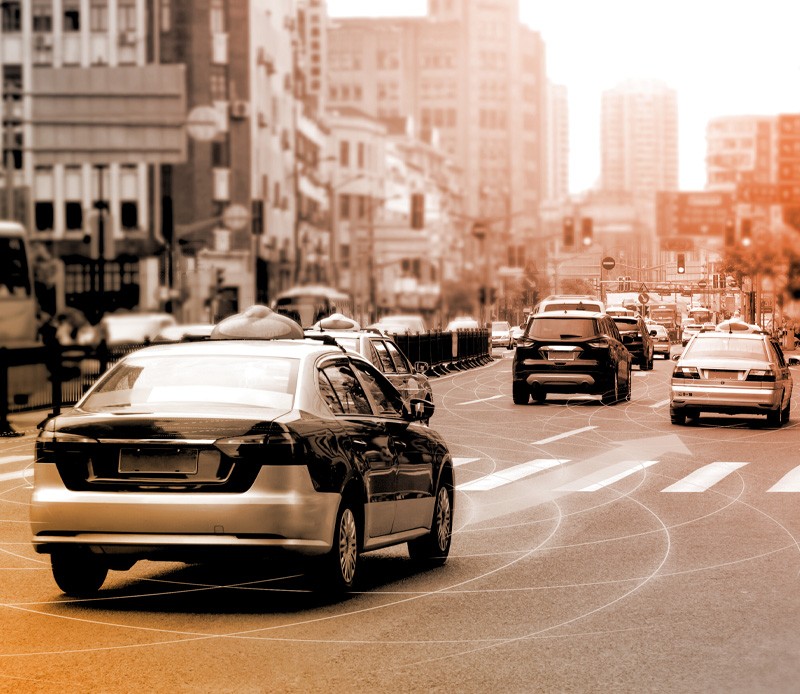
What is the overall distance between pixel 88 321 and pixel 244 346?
134ft

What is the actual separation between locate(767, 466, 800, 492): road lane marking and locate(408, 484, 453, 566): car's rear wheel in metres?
6.16

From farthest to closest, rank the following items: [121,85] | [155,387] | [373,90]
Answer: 1. [373,90]
2. [121,85]
3. [155,387]

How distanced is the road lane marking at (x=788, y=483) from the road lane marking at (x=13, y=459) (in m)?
8.41

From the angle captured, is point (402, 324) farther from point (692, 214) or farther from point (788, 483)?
point (788, 483)

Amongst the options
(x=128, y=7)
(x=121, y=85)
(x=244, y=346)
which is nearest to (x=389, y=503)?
(x=244, y=346)

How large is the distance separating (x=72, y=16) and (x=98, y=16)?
149 centimetres

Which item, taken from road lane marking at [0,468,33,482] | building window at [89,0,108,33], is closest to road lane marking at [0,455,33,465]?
road lane marking at [0,468,33,482]

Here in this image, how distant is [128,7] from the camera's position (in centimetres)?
8100

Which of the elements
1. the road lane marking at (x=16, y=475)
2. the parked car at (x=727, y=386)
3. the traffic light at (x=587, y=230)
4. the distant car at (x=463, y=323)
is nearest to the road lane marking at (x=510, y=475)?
the road lane marking at (x=16, y=475)

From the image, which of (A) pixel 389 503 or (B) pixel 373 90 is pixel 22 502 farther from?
(B) pixel 373 90

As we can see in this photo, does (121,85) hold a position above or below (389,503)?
above

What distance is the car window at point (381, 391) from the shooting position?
36.7 ft

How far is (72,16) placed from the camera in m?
81.0

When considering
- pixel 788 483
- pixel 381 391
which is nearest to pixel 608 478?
pixel 788 483
